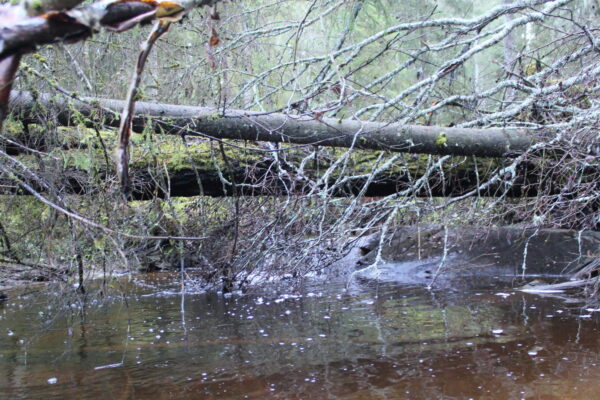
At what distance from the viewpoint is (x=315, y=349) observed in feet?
13.0

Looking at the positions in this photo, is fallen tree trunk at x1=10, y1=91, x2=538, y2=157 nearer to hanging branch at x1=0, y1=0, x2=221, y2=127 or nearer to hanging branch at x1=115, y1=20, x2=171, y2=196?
hanging branch at x1=115, y1=20, x2=171, y2=196

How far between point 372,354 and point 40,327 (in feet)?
10.6

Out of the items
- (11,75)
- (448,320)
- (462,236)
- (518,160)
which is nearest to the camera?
(11,75)

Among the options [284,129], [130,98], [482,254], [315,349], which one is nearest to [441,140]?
[284,129]

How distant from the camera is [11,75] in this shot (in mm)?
1131

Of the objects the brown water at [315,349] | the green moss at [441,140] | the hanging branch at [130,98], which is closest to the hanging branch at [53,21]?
the hanging branch at [130,98]

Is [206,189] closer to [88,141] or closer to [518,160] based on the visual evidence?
[88,141]

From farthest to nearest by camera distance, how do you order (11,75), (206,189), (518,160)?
(206,189) < (518,160) < (11,75)

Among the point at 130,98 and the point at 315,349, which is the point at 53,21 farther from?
the point at 315,349

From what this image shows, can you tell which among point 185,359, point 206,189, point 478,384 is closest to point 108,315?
point 206,189

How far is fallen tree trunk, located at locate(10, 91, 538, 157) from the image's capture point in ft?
12.2

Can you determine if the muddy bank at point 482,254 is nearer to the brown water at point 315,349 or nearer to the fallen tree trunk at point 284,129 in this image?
the brown water at point 315,349

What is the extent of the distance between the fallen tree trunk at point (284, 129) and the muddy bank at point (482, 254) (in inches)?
68.8

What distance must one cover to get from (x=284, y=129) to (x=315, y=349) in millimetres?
1758
